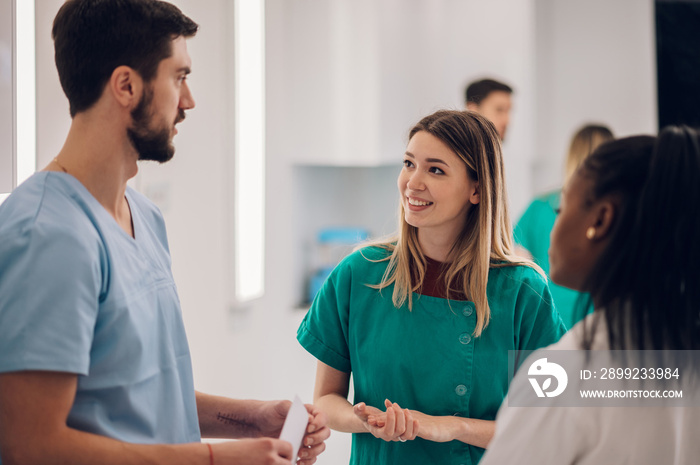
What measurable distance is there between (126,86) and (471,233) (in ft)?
2.77

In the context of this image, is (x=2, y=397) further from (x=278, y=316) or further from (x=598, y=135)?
(x=598, y=135)

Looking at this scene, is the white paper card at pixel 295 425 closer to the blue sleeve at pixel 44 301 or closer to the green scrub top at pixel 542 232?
the blue sleeve at pixel 44 301

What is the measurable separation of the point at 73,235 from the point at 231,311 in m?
1.82

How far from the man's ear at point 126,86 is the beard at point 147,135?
0.04ft

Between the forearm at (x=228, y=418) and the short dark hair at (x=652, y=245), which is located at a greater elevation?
the short dark hair at (x=652, y=245)

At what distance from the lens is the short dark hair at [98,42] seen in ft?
3.52

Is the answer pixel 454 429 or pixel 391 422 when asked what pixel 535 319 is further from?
pixel 391 422

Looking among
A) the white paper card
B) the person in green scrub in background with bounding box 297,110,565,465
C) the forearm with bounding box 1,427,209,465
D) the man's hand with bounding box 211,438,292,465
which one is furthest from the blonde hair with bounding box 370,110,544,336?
the forearm with bounding box 1,427,209,465

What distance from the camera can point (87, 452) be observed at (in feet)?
3.17

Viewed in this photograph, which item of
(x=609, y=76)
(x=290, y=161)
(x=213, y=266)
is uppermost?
(x=609, y=76)

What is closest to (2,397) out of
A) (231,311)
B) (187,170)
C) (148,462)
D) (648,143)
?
(148,462)

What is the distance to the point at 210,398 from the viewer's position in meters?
1.41

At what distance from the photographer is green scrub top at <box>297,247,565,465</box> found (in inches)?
57.4

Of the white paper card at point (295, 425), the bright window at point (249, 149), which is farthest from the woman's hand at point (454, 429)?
the bright window at point (249, 149)
